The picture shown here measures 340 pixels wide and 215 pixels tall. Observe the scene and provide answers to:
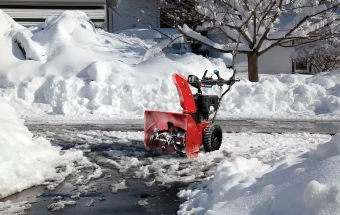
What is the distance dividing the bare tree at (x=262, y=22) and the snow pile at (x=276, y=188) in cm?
1100

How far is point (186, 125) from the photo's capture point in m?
7.24

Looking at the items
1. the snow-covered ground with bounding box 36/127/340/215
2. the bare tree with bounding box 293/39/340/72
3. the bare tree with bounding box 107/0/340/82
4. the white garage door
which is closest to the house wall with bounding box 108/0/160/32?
the white garage door

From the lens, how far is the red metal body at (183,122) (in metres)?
7.29

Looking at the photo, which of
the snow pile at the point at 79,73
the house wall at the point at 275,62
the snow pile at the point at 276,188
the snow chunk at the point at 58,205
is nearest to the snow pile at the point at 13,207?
the snow chunk at the point at 58,205

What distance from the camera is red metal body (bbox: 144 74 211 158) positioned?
7.29 m

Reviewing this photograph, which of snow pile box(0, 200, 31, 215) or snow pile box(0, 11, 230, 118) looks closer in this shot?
snow pile box(0, 200, 31, 215)

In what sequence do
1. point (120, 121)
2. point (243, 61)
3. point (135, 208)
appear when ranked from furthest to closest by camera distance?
point (243, 61)
point (120, 121)
point (135, 208)

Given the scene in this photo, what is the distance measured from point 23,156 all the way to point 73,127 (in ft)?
13.7

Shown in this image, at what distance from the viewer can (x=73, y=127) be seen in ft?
36.5

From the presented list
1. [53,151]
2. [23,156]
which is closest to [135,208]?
[23,156]

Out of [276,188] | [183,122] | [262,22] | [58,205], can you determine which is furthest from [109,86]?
[276,188]

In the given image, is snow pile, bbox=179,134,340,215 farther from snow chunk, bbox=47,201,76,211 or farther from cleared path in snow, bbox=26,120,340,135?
cleared path in snow, bbox=26,120,340,135

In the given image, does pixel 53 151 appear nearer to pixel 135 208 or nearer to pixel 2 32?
pixel 135 208

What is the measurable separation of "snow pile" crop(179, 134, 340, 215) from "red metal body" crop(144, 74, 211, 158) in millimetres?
1217
